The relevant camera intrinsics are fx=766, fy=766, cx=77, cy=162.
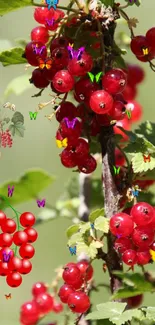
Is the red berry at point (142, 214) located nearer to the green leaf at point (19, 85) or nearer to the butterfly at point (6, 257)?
the butterfly at point (6, 257)

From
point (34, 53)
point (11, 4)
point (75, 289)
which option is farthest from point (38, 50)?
point (75, 289)

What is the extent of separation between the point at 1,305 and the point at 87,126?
1.72 meters

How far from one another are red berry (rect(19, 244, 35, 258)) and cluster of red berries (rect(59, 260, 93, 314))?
134mm

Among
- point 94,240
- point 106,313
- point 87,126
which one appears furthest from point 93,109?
point 106,313

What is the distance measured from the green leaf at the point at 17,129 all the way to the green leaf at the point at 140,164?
272mm

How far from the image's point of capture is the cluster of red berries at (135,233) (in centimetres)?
170

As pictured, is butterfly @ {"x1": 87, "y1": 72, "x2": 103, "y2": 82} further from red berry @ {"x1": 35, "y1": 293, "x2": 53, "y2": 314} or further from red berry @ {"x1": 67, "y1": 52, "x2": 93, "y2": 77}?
red berry @ {"x1": 35, "y1": 293, "x2": 53, "y2": 314}

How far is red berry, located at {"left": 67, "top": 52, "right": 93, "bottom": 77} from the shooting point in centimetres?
171

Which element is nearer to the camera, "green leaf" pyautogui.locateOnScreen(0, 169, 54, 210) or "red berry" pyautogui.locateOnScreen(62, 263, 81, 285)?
"red berry" pyautogui.locateOnScreen(62, 263, 81, 285)

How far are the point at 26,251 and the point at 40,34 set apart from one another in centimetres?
54

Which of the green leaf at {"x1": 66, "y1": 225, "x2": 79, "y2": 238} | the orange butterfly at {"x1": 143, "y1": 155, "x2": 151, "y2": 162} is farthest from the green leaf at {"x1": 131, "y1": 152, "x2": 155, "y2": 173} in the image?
the green leaf at {"x1": 66, "y1": 225, "x2": 79, "y2": 238}

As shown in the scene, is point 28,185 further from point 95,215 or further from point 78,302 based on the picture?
point 78,302

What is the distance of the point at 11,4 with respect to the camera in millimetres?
1823

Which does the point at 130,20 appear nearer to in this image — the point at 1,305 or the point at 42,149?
the point at 1,305
